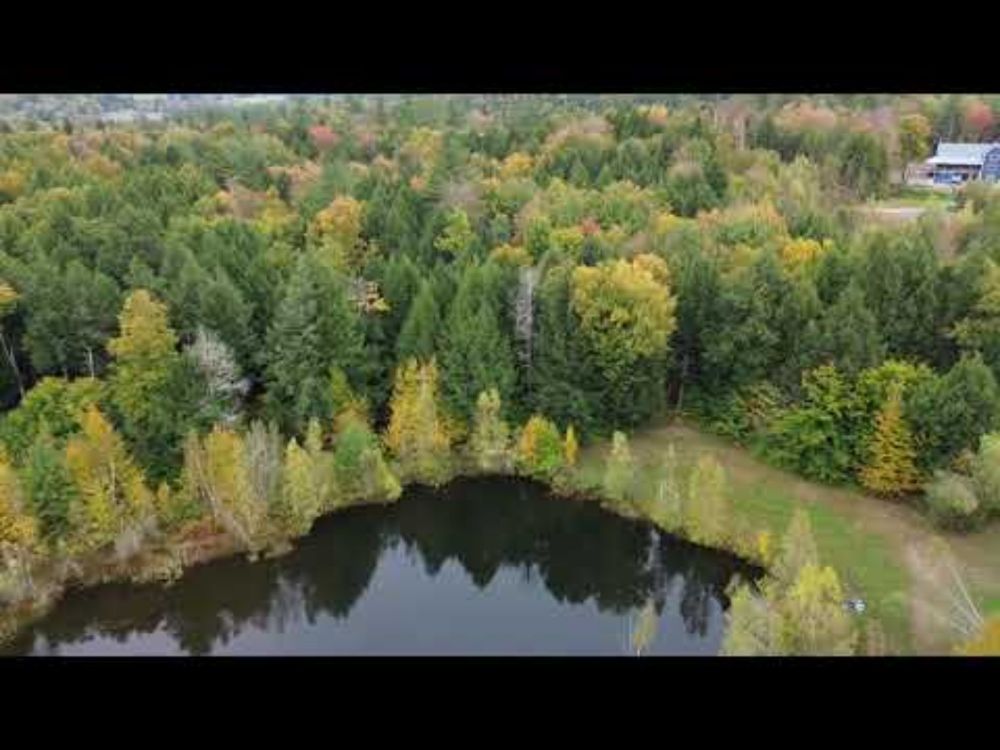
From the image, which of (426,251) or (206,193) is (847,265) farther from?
(206,193)

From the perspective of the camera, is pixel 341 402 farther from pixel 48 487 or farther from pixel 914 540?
pixel 914 540

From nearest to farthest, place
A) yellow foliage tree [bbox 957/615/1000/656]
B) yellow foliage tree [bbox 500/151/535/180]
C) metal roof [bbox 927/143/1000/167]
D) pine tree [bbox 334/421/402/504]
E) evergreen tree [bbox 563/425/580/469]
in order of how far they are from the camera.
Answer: yellow foliage tree [bbox 957/615/1000/656]
pine tree [bbox 334/421/402/504]
evergreen tree [bbox 563/425/580/469]
yellow foliage tree [bbox 500/151/535/180]
metal roof [bbox 927/143/1000/167]

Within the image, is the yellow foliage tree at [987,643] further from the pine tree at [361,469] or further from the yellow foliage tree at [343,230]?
the yellow foliage tree at [343,230]

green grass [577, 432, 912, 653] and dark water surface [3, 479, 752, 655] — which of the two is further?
dark water surface [3, 479, 752, 655]

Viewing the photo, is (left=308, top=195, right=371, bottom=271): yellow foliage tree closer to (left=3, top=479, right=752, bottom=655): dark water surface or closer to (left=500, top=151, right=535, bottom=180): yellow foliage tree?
(left=500, top=151, right=535, bottom=180): yellow foliage tree

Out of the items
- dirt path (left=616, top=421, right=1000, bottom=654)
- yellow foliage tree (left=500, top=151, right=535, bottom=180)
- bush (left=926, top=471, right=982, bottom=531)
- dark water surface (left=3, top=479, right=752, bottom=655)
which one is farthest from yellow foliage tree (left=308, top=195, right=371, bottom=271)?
bush (left=926, top=471, right=982, bottom=531)

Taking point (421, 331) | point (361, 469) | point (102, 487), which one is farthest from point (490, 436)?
point (102, 487)

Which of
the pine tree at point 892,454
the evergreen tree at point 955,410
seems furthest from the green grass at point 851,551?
the evergreen tree at point 955,410
